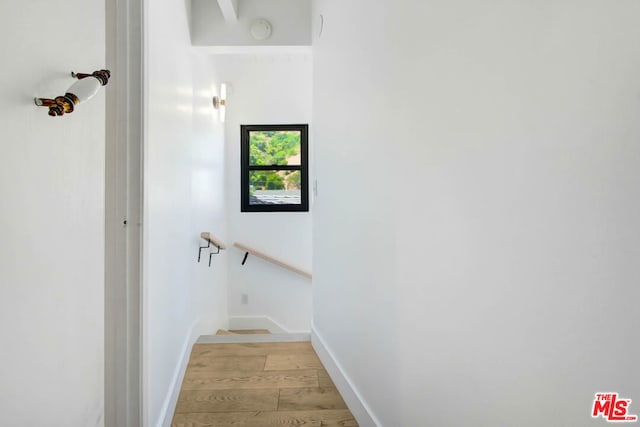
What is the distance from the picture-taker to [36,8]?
0.67 meters

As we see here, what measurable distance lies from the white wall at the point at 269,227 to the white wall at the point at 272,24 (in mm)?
1684

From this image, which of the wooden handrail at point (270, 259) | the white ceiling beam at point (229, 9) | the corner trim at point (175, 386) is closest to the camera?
the corner trim at point (175, 386)

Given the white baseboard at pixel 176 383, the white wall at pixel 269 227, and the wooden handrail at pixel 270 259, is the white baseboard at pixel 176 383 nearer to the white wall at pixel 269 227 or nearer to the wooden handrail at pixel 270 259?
the wooden handrail at pixel 270 259

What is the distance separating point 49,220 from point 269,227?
362cm

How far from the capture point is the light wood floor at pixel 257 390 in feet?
5.51

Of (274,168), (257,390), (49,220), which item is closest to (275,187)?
(274,168)

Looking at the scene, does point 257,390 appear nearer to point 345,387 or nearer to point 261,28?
point 345,387

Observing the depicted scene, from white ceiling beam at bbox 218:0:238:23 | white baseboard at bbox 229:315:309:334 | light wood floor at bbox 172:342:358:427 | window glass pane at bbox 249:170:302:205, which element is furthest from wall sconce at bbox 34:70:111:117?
white baseboard at bbox 229:315:309:334

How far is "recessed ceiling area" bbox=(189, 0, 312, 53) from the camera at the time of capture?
2518 mm

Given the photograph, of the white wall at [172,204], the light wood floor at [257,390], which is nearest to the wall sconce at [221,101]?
the white wall at [172,204]

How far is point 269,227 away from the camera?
4.34 m

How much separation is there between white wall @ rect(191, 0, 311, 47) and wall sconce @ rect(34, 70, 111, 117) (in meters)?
1.95

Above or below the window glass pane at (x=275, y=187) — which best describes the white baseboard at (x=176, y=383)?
below

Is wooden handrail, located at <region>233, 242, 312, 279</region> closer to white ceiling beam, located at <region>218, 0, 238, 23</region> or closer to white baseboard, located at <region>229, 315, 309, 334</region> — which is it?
white baseboard, located at <region>229, 315, 309, 334</region>
